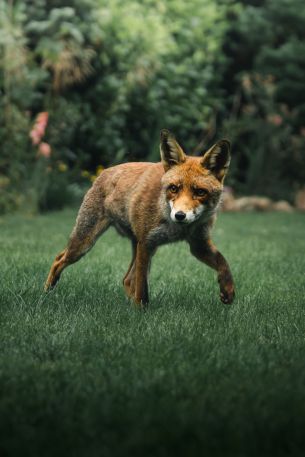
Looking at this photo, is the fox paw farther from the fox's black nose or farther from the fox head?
the fox's black nose

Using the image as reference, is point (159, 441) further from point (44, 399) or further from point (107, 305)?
point (107, 305)

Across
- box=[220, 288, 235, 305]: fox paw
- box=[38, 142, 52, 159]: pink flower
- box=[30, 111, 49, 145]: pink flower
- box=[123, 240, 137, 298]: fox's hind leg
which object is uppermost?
box=[220, 288, 235, 305]: fox paw

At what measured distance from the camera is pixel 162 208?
5.35 m

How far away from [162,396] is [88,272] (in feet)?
12.5

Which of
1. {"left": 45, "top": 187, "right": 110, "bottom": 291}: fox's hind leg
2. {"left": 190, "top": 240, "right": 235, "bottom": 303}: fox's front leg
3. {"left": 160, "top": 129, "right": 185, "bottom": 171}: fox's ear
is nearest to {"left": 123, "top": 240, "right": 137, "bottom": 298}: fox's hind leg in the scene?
{"left": 45, "top": 187, "right": 110, "bottom": 291}: fox's hind leg

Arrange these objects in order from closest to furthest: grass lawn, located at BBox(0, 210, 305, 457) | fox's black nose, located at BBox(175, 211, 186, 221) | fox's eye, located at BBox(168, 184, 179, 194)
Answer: grass lawn, located at BBox(0, 210, 305, 457) → fox's black nose, located at BBox(175, 211, 186, 221) → fox's eye, located at BBox(168, 184, 179, 194)

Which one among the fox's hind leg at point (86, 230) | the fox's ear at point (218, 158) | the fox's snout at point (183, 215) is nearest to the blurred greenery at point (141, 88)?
the fox's hind leg at point (86, 230)

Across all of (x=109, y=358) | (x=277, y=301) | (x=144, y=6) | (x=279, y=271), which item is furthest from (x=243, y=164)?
(x=109, y=358)

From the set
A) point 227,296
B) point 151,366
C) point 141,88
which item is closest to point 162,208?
point 227,296

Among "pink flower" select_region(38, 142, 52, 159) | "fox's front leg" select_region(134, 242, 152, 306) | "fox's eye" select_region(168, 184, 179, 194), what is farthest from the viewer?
"pink flower" select_region(38, 142, 52, 159)

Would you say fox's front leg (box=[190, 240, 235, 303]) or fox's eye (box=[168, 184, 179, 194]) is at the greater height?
fox's eye (box=[168, 184, 179, 194])

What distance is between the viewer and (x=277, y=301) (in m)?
5.85

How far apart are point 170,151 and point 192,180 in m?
0.39

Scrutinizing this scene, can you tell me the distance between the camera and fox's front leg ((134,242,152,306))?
5.39m
